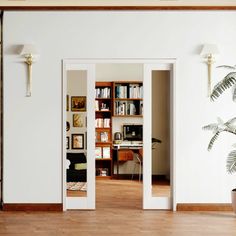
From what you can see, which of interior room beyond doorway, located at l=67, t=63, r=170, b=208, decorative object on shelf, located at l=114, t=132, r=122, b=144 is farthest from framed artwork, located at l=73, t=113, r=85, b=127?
decorative object on shelf, located at l=114, t=132, r=122, b=144

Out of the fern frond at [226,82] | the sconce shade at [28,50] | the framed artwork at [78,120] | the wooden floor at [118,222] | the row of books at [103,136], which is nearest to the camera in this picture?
the wooden floor at [118,222]

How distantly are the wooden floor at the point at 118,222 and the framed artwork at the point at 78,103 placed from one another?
1.41m

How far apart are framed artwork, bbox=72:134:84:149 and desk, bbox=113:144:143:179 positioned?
8.83ft

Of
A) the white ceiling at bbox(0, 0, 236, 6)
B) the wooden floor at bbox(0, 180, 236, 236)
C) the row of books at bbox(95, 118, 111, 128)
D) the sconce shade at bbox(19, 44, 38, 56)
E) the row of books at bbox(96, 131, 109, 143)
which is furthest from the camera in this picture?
the row of books at bbox(95, 118, 111, 128)

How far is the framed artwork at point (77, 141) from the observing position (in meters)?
6.79

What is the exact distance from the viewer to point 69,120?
677cm

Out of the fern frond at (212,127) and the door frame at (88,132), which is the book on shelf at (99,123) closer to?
the door frame at (88,132)

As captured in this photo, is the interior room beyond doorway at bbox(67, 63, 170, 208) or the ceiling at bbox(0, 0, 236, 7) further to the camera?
the interior room beyond doorway at bbox(67, 63, 170, 208)

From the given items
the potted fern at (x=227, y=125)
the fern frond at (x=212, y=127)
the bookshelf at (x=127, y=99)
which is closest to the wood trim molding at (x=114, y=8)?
the potted fern at (x=227, y=125)

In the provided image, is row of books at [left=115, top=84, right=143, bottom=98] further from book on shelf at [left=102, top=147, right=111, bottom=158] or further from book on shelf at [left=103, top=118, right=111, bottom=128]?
book on shelf at [left=102, top=147, right=111, bottom=158]

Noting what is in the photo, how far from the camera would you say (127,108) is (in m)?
10.1

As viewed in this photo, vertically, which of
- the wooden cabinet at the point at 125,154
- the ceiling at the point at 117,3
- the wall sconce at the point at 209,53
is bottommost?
the wooden cabinet at the point at 125,154

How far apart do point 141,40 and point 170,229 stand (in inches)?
102

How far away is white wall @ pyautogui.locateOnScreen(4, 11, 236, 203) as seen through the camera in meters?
6.70
